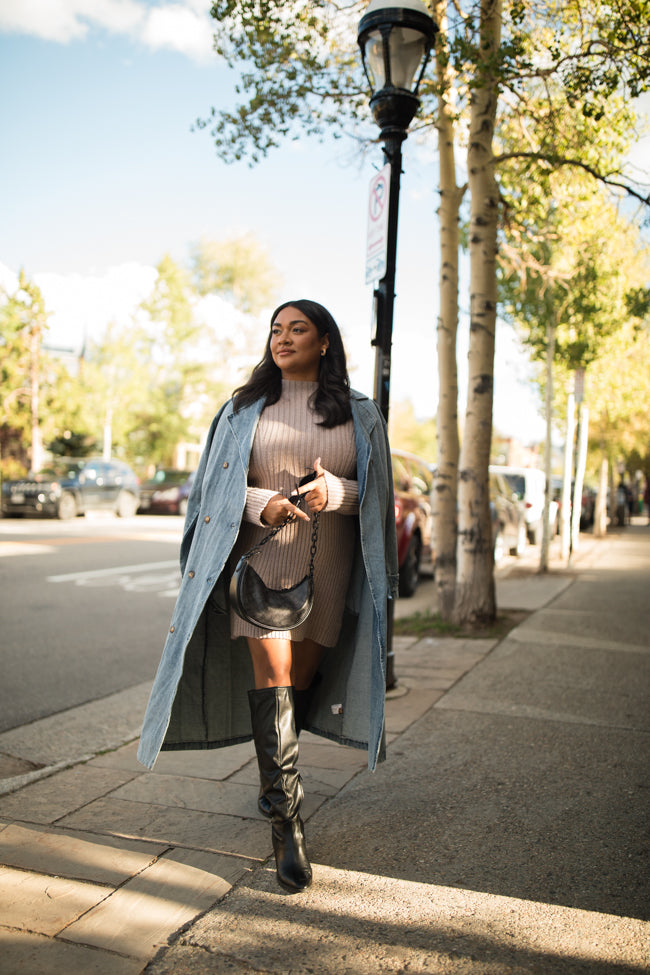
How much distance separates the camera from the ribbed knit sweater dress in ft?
9.52

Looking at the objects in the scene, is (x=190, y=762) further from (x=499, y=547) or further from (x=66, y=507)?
(x=66, y=507)

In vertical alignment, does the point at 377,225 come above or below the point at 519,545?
above

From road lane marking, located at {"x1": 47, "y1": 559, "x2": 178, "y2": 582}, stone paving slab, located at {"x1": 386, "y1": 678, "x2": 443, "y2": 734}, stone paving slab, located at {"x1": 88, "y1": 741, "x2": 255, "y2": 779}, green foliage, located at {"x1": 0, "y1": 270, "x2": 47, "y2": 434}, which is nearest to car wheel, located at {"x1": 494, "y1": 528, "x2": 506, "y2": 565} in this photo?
road lane marking, located at {"x1": 47, "y1": 559, "x2": 178, "y2": 582}

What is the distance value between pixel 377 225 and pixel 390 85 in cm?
77

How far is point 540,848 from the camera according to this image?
304 centimetres

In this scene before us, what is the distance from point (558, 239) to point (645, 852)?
7.75 m

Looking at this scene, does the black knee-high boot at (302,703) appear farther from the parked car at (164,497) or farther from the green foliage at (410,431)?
the green foliage at (410,431)

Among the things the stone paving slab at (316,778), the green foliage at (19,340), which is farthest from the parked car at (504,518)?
the green foliage at (19,340)

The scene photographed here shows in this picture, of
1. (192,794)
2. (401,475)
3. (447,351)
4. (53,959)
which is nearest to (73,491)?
(401,475)

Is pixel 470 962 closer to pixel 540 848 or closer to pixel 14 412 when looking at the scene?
pixel 540 848

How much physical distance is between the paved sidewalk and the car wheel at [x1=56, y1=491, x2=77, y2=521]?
18320 mm

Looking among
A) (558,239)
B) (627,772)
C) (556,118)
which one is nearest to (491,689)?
(627,772)

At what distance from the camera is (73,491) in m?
23.0

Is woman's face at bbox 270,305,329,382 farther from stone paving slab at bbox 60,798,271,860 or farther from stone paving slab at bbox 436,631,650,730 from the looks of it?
stone paving slab at bbox 436,631,650,730
